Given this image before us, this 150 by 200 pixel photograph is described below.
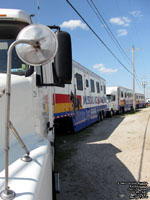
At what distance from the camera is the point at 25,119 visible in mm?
2287

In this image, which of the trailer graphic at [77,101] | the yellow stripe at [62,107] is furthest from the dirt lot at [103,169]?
the trailer graphic at [77,101]

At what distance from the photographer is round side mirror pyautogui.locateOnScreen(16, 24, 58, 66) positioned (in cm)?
149

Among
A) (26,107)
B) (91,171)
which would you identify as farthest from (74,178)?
(26,107)

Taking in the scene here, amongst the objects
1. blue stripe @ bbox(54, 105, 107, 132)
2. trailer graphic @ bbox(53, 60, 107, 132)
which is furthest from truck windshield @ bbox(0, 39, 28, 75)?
blue stripe @ bbox(54, 105, 107, 132)

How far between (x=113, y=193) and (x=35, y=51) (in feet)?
10.5

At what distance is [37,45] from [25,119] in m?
1.03

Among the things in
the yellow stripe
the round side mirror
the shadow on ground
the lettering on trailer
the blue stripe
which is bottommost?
the shadow on ground

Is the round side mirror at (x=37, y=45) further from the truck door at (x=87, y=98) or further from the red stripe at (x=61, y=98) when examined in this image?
the truck door at (x=87, y=98)

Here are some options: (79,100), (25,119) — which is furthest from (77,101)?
(25,119)

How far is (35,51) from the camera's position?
59.9 inches

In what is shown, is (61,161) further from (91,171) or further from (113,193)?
(113,193)

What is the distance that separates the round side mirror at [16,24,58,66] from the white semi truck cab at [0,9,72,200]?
0.04m

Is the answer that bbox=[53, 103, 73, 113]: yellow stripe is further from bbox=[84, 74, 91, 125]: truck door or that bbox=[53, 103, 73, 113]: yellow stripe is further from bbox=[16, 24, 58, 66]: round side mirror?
bbox=[16, 24, 58, 66]: round side mirror

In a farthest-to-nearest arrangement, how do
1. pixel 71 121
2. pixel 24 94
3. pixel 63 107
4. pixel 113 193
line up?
1. pixel 71 121
2. pixel 63 107
3. pixel 113 193
4. pixel 24 94
